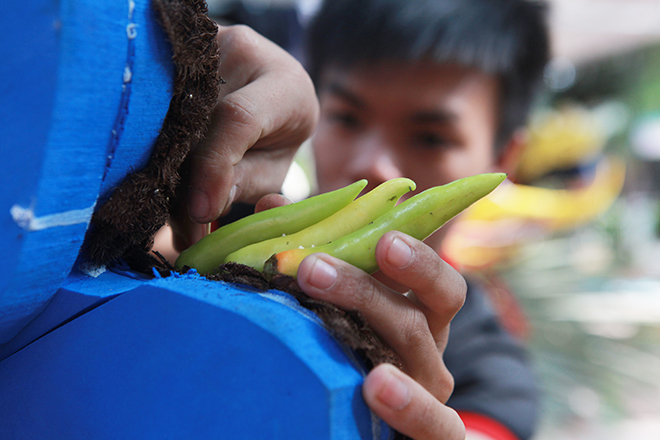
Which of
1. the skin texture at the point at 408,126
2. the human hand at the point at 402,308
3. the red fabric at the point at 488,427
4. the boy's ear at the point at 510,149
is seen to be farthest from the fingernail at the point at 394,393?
the boy's ear at the point at 510,149

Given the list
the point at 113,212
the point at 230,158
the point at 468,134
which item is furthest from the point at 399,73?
the point at 113,212

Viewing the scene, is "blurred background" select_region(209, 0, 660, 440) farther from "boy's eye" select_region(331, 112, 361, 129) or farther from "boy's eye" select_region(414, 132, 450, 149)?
"boy's eye" select_region(331, 112, 361, 129)

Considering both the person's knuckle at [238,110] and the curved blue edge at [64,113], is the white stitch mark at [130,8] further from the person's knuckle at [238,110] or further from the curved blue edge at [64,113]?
the person's knuckle at [238,110]

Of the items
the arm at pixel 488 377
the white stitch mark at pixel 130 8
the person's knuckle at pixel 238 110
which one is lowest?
the arm at pixel 488 377

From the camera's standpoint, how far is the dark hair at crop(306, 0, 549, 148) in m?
0.94

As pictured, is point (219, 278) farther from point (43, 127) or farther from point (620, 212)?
point (620, 212)

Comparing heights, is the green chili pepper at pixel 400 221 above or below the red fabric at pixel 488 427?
above

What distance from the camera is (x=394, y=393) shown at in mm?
275

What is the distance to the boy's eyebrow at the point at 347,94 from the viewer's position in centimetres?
99

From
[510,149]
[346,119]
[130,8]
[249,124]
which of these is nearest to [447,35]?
[346,119]

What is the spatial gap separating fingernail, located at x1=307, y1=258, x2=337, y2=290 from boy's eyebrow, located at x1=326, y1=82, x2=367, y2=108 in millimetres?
753

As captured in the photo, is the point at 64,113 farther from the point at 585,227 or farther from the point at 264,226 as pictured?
the point at 585,227

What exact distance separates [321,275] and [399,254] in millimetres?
58

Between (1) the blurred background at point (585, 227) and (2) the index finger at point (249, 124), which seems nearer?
(2) the index finger at point (249, 124)
